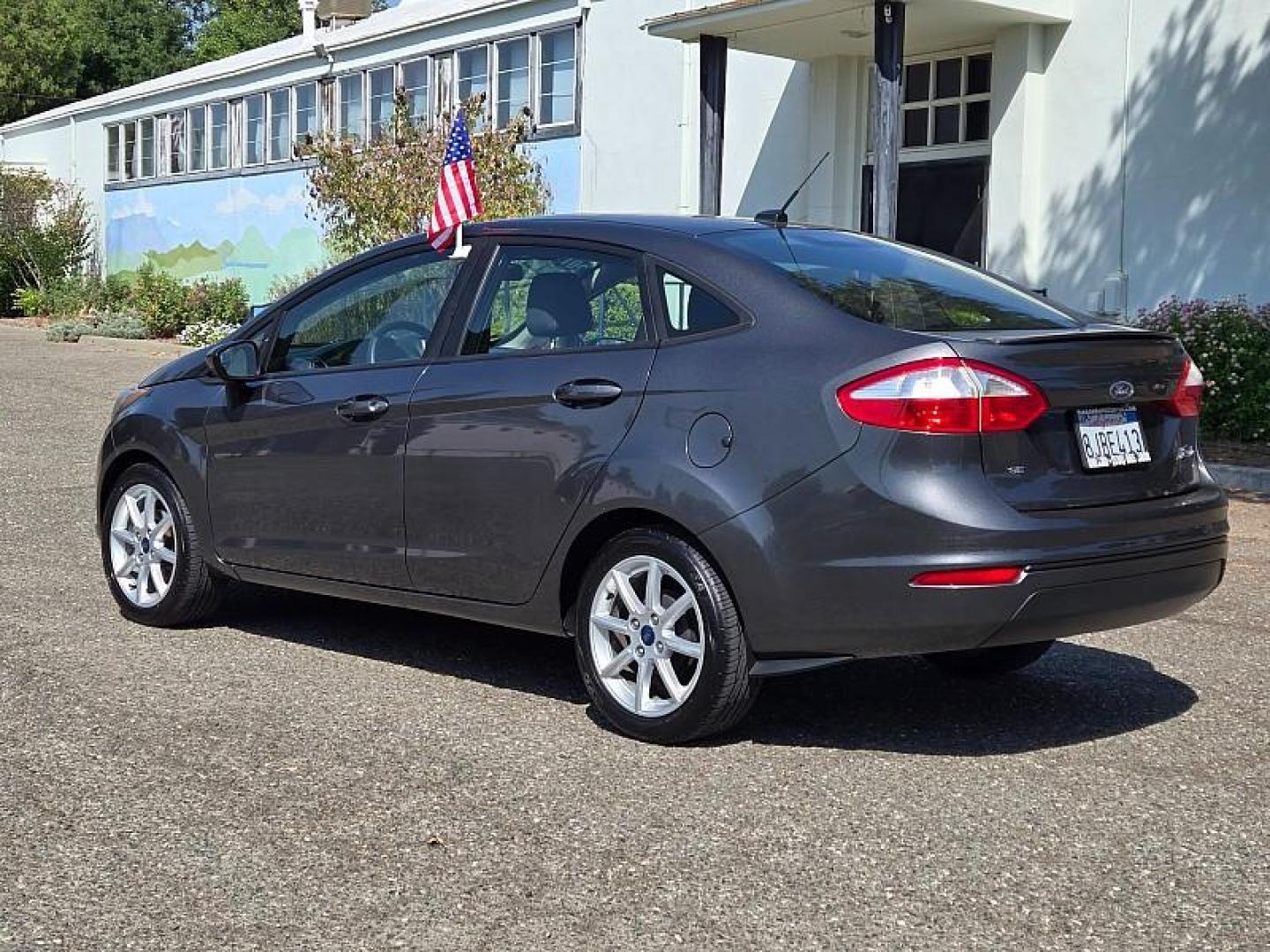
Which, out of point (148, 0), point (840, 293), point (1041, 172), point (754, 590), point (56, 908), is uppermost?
point (148, 0)

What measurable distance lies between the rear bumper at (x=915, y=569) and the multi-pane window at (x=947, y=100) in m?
13.1

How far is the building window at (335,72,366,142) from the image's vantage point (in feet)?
90.5

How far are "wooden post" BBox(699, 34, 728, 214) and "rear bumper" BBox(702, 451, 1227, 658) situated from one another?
532 inches

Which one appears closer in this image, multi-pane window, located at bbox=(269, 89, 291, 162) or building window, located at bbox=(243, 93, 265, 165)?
multi-pane window, located at bbox=(269, 89, 291, 162)

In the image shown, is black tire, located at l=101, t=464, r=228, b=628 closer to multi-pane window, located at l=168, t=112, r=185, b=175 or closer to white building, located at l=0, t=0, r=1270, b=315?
white building, located at l=0, t=0, r=1270, b=315

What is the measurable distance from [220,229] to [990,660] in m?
27.9

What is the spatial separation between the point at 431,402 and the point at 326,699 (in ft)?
3.51

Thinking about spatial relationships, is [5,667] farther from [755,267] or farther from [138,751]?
[755,267]

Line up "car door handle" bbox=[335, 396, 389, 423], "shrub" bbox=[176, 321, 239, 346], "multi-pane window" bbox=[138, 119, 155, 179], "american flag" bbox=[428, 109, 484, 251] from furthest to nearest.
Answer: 1. "multi-pane window" bbox=[138, 119, 155, 179]
2. "shrub" bbox=[176, 321, 239, 346]
3. "american flag" bbox=[428, 109, 484, 251]
4. "car door handle" bbox=[335, 396, 389, 423]

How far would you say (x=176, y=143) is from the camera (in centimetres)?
3459

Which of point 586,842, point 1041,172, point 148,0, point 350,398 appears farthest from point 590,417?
point 148,0

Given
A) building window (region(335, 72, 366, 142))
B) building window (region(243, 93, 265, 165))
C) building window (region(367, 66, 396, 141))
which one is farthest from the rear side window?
building window (region(243, 93, 265, 165))

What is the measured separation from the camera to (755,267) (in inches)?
215

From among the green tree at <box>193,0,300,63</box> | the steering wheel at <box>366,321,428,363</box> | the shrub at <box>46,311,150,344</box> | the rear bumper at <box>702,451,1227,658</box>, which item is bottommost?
the rear bumper at <box>702,451,1227,658</box>
